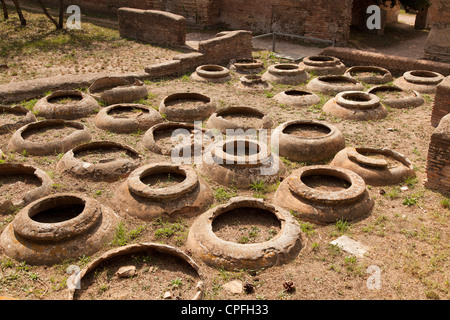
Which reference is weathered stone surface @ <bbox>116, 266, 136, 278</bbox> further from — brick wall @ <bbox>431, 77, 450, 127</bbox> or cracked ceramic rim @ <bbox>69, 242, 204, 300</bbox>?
brick wall @ <bbox>431, 77, 450, 127</bbox>

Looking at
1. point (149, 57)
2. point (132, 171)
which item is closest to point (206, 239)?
point (132, 171)

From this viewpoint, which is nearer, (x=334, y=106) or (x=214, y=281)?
(x=214, y=281)

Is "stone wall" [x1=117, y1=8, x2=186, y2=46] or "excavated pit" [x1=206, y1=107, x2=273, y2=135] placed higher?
"stone wall" [x1=117, y1=8, x2=186, y2=46]

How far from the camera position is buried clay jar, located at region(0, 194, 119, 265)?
16.7 feet

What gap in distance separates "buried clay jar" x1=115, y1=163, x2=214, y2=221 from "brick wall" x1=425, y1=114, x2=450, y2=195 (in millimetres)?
3429

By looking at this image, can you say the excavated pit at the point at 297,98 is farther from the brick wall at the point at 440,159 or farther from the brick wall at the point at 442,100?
the brick wall at the point at 440,159

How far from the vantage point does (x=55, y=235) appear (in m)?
5.09

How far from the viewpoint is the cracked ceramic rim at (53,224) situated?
16.8ft

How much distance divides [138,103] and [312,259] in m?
6.41

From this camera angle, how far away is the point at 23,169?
6.85 meters

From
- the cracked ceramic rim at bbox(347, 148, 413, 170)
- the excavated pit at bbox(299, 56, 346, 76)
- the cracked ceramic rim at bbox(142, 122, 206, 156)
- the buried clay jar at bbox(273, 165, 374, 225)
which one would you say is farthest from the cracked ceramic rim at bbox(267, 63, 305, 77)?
the buried clay jar at bbox(273, 165, 374, 225)

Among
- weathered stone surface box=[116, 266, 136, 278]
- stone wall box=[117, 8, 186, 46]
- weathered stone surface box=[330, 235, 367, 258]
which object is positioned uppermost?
stone wall box=[117, 8, 186, 46]

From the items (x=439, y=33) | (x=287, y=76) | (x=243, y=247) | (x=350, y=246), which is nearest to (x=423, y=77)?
(x=439, y=33)

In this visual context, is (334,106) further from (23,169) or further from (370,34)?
(370,34)
